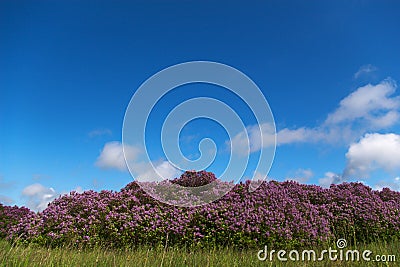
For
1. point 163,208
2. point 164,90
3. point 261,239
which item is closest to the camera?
point 164,90

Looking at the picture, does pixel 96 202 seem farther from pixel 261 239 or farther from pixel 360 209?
pixel 360 209

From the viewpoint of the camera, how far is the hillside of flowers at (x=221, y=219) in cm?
806

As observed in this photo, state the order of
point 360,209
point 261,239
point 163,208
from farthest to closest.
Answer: point 360,209
point 163,208
point 261,239

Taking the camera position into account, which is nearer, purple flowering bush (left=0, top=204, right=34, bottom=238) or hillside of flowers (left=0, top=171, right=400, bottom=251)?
hillside of flowers (left=0, top=171, right=400, bottom=251)

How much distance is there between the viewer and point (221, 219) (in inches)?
319

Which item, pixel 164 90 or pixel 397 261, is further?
pixel 164 90

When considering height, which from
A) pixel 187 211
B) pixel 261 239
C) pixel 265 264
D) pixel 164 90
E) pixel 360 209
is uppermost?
pixel 164 90

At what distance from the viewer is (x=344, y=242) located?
870cm

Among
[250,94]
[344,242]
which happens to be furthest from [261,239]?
[250,94]

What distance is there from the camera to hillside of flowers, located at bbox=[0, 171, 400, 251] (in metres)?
8.06

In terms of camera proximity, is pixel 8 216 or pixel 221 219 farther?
pixel 8 216

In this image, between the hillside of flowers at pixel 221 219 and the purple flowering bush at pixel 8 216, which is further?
the purple flowering bush at pixel 8 216

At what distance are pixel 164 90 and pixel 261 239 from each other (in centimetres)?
383

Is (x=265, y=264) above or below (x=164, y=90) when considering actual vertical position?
below
